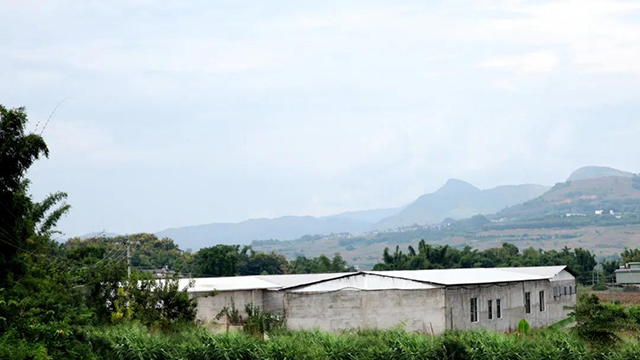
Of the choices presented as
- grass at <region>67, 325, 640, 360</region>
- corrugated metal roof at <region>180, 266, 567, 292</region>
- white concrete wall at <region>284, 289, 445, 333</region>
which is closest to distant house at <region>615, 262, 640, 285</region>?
corrugated metal roof at <region>180, 266, 567, 292</region>

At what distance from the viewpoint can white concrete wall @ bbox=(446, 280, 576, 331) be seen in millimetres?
36188

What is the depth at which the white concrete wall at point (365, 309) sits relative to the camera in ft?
117

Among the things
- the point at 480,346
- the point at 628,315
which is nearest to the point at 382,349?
the point at 480,346

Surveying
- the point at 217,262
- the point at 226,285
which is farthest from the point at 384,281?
the point at 217,262

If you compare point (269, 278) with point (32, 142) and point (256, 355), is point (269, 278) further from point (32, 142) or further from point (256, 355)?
point (32, 142)

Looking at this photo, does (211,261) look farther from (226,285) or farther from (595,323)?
(595,323)

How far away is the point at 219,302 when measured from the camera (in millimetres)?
39469

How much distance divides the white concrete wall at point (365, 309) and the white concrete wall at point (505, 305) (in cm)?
83

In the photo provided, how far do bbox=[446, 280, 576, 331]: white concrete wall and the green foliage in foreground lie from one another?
398 inches

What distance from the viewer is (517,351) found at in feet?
74.7

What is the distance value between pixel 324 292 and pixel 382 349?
13683 mm

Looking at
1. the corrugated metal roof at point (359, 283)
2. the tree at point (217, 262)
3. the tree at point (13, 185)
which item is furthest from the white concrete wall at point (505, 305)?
the tree at point (217, 262)

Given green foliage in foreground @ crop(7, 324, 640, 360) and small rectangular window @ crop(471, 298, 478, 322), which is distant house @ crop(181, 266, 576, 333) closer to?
small rectangular window @ crop(471, 298, 478, 322)

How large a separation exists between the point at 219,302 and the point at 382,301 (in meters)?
7.80
